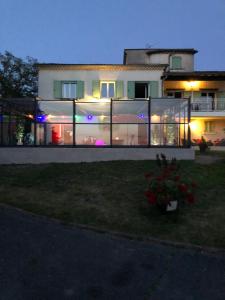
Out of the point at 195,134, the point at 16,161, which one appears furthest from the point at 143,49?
the point at 16,161

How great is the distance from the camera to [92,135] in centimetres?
1833

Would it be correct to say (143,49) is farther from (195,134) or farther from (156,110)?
(156,110)

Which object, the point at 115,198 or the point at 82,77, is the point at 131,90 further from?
the point at 115,198

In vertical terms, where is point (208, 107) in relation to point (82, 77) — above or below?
below

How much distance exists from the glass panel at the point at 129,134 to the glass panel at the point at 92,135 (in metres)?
0.36

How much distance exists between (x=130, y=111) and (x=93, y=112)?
5.60 feet

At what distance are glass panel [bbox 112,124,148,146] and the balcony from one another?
17220mm

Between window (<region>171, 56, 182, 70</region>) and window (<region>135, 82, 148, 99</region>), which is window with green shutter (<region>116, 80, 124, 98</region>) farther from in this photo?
window (<region>171, 56, 182, 70</region>)

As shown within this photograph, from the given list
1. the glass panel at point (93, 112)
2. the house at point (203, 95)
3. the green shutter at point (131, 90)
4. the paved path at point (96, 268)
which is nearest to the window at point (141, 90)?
the green shutter at point (131, 90)

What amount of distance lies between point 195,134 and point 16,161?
21805mm

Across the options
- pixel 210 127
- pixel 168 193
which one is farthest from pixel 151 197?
pixel 210 127

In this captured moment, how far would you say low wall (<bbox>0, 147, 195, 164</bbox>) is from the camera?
17.5m

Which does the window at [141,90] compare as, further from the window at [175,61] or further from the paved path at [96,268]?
the paved path at [96,268]

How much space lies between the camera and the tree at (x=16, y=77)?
4709cm
